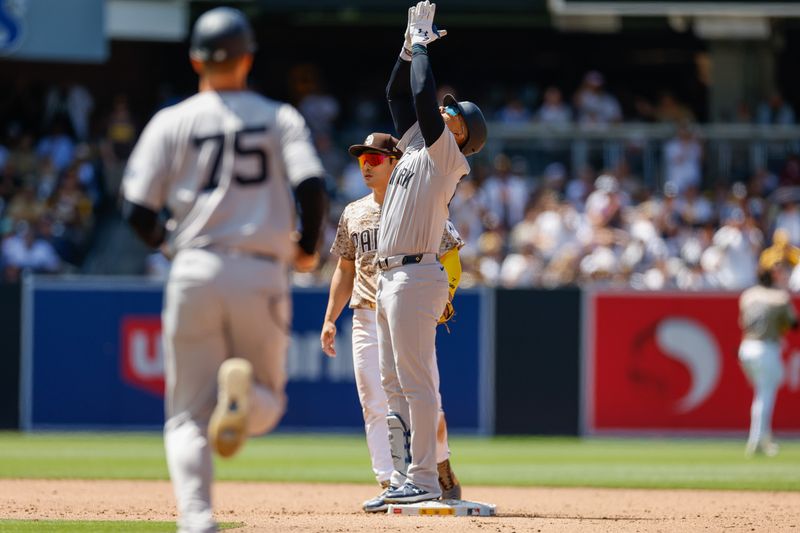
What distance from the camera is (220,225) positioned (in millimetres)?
5738

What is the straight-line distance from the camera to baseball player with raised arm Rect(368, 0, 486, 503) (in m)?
7.73

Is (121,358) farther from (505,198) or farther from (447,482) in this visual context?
(447,482)

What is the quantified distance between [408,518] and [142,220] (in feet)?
9.27

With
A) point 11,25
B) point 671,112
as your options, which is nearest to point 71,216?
point 11,25

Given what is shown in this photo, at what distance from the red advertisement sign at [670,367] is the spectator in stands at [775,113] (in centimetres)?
629

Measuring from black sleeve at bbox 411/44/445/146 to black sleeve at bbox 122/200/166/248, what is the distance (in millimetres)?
2054

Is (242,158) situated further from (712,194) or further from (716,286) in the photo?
(712,194)

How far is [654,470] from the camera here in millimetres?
13328

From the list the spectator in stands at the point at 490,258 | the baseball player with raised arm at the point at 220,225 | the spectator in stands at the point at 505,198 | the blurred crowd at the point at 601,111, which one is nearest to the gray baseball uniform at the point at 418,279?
the baseball player with raised arm at the point at 220,225

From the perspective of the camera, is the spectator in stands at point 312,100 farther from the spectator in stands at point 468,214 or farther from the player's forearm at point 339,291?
the player's forearm at point 339,291

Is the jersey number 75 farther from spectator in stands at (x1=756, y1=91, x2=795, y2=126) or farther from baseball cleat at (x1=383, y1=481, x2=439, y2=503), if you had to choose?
spectator in stands at (x1=756, y1=91, x2=795, y2=126)

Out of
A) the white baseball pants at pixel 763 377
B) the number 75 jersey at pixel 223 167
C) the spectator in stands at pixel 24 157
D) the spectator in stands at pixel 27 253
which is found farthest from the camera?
the spectator in stands at pixel 24 157

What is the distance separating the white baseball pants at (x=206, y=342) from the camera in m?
5.62

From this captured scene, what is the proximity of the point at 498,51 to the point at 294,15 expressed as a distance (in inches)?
155
